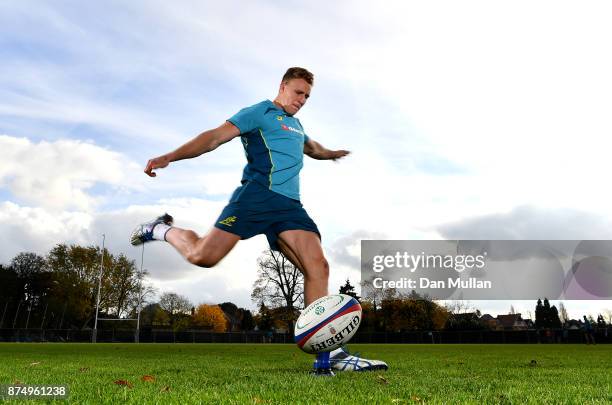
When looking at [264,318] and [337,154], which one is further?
[264,318]

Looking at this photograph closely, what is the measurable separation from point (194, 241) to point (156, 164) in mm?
948

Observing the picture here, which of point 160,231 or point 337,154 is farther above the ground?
point 337,154

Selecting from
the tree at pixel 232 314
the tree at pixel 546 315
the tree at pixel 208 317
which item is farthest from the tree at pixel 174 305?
the tree at pixel 546 315

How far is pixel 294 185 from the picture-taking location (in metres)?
5.98

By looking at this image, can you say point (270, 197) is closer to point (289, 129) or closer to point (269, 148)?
point (269, 148)

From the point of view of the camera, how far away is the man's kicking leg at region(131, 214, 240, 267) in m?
5.80

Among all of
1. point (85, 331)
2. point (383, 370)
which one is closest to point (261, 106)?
point (383, 370)

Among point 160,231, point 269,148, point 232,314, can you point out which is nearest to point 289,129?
point 269,148

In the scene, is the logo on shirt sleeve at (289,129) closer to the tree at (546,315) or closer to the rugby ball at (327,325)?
the rugby ball at (327,325)

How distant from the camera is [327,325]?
4.98 m

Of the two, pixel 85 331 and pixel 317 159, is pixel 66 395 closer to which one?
pixel 317 159

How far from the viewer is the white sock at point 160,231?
6555 millimetres

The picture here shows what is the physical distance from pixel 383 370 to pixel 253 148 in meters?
2.63

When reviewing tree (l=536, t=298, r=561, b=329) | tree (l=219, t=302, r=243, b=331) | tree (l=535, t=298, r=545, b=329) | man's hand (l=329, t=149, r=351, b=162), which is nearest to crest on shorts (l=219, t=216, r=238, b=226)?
man's hand (l=329, t=149, r=351, b=162)
